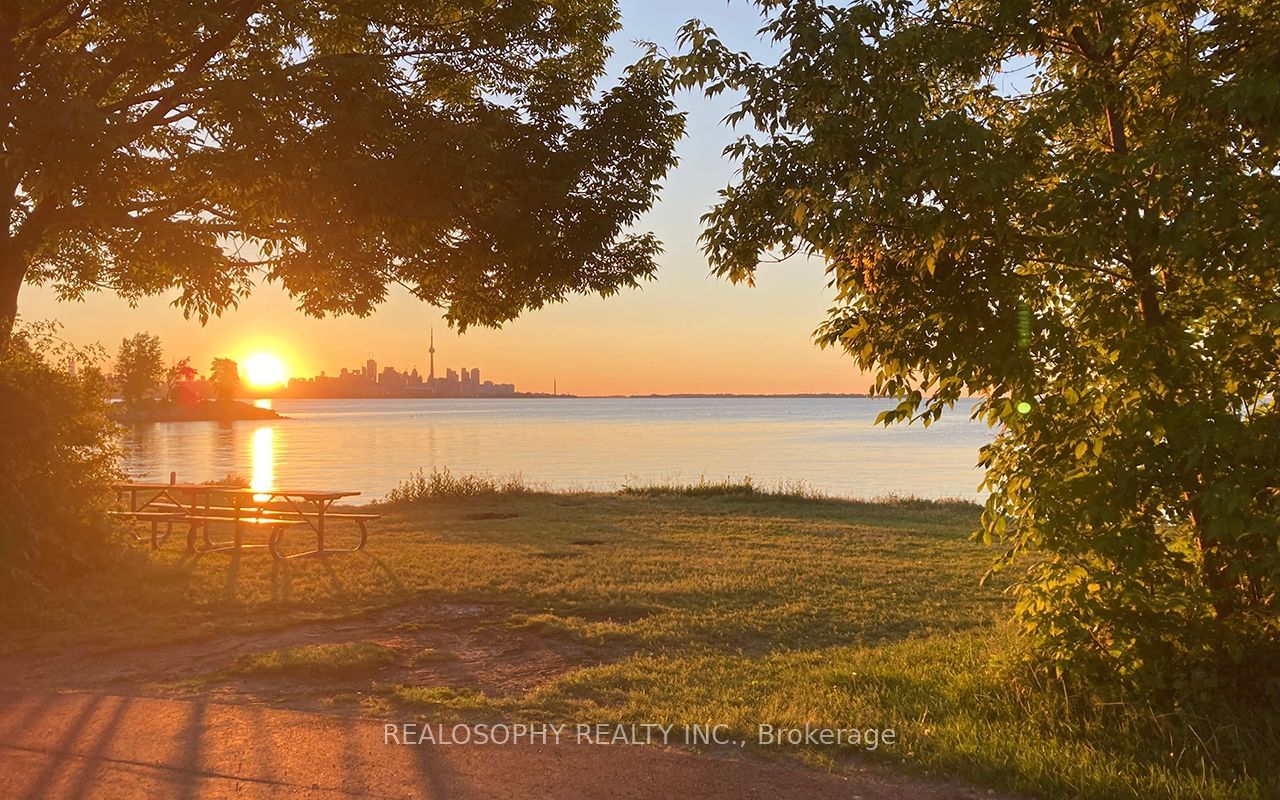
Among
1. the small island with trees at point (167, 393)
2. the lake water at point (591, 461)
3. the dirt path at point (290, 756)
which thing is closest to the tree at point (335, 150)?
the dirt path at point (290, 756)

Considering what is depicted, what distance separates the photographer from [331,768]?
16.5ft

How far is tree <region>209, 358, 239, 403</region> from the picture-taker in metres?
151

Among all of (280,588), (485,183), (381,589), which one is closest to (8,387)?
(280,588)

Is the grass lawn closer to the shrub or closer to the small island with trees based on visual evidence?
the shrub

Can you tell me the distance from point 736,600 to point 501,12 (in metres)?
7.69

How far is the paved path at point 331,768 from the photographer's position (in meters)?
4.79

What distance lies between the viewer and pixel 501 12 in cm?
1123

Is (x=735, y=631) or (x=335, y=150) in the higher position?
(x=335, y=150)

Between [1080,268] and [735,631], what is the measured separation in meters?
4.83

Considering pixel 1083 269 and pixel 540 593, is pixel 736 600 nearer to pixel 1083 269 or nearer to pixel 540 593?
pixel 540 593

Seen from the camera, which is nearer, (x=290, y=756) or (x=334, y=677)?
(x=290, y=756)

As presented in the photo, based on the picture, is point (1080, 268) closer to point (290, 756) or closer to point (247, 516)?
point (290, 756)

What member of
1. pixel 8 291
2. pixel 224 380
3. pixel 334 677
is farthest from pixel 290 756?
pixel 224 380

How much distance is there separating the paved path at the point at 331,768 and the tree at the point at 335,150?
568 cm
